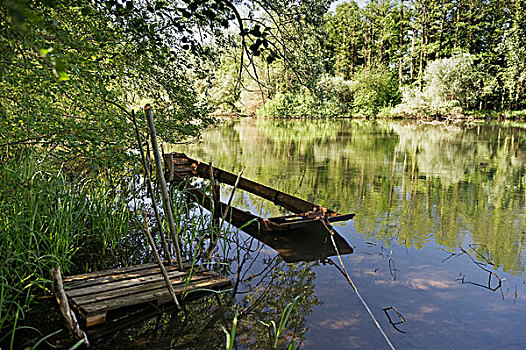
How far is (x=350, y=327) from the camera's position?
3.45 meters

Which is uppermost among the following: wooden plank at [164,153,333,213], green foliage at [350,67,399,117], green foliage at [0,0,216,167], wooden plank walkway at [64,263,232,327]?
green foliage at [350,67,399,117]

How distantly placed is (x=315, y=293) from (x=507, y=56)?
35.3 m

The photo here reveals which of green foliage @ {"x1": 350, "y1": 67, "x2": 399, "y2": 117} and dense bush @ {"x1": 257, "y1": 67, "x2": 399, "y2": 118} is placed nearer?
dense bush @ {"x1": 257, "y1": 67, "x2": 399, "y2": 118}

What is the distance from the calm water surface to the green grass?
146 centimetres

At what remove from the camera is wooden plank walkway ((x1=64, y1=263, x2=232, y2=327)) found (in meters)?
3.17

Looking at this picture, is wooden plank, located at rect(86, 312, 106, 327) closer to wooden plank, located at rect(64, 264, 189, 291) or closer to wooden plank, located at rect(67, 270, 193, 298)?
wooden plank, located at rect(67, 270, 193, 298)

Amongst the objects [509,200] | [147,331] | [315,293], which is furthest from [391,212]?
[147,331]

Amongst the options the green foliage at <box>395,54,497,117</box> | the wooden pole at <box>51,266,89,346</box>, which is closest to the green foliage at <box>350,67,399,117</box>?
the green foliage at <box>395,54,497,117</box>

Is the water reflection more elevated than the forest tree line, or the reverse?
the forest tree line

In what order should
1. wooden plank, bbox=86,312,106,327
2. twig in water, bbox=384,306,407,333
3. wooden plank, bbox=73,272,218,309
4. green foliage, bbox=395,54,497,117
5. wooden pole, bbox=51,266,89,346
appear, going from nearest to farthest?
wooden pole, bbox=51,266,89,346 < wooden plank, bbox=86,312,106,327 < wooden plank, bbox=73,272,218,309 < twig in water, bbox=384,306,407,333 < green foliage, bbox=395,54,497,117

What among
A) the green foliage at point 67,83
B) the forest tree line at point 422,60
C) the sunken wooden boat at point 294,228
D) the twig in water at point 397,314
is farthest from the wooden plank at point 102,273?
the forest tree line at point 422,60

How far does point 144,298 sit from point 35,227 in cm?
130

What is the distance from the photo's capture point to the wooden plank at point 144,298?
3.12 m

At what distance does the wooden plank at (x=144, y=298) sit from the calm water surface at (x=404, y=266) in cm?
31
